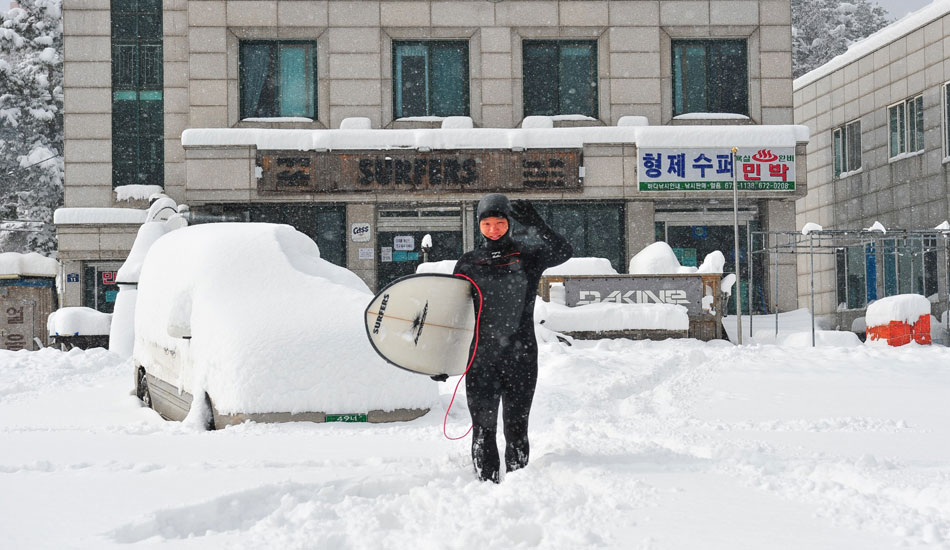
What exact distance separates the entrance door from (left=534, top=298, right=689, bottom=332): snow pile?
686 cm

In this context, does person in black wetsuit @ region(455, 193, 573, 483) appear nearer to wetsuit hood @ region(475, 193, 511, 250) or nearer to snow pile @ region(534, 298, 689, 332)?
wetsuit hood @ region(475, 193, 511, 250)

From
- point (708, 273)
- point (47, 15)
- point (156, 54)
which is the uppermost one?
point (47, 15)

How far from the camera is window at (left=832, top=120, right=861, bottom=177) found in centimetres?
2614

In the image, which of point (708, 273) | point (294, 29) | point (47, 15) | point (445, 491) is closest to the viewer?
point (445, 491)

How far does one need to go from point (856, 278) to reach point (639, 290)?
44.0ft

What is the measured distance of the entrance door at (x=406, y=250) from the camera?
818 inches

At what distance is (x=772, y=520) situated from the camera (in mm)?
3479

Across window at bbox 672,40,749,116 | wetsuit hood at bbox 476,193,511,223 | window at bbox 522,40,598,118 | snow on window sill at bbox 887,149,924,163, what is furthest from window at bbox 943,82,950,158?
wetsuit hood at bbox 476,193,511,223

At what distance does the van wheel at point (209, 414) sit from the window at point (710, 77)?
17.2 m

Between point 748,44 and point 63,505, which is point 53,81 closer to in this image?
point 748,44

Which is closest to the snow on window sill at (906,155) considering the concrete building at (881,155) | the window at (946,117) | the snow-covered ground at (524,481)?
the concrete building at (881,155)

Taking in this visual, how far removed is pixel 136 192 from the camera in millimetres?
21422

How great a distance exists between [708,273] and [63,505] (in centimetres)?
1264

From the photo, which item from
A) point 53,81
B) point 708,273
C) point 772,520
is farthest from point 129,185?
point 772,520
